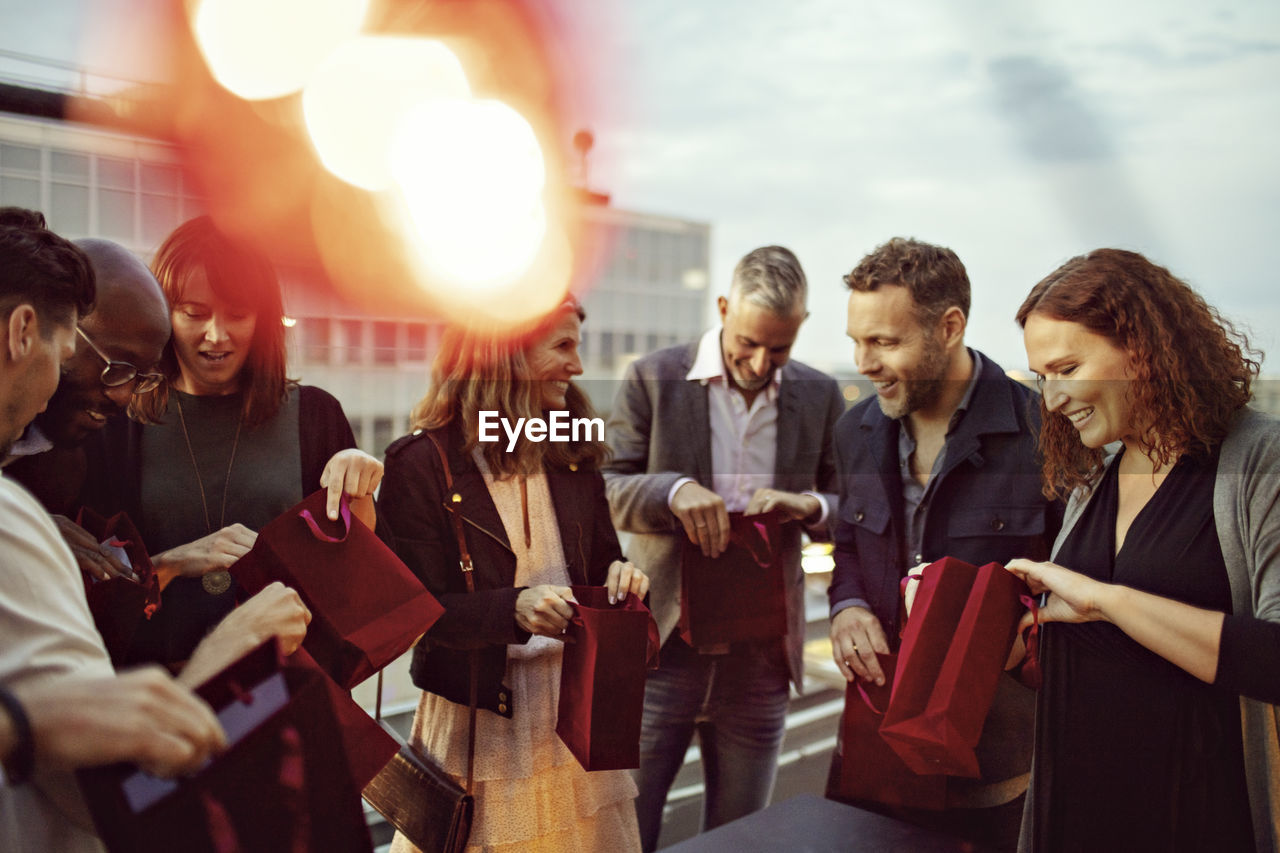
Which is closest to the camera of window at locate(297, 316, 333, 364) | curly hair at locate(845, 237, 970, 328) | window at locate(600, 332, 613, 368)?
curly hair at locate(845, 237, 970, 328)

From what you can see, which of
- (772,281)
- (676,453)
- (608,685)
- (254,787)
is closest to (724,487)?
(676,453)

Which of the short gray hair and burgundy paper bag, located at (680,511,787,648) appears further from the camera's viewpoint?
the short gray hair

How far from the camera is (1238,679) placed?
1.20m

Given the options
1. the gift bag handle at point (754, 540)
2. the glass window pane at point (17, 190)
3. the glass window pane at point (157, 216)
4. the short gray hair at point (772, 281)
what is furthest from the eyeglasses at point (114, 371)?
the short gray hair at point (772, 281)

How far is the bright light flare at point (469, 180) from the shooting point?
10.9ft

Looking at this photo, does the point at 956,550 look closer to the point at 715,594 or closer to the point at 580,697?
the point at 715,594

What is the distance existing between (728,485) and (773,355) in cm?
38

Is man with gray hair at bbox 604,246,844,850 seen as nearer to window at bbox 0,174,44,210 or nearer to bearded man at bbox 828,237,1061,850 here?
bearded man at bbox 828,237,1061,850

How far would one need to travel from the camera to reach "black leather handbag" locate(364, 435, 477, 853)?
4.69ft

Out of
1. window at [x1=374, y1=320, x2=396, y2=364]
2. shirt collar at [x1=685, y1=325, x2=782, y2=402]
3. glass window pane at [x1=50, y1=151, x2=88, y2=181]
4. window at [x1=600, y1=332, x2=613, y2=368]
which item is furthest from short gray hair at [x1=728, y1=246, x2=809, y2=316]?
window at [x1=600, y1=332, x2=613, y2=368]

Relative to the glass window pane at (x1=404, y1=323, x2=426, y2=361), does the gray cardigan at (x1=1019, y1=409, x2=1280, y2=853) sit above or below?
below

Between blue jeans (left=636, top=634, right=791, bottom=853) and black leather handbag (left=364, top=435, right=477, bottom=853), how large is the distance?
68cm

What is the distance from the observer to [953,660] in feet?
4.51

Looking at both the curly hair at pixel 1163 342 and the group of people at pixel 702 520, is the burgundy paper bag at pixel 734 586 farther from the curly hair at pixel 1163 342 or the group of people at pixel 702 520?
the curly hair at pixel 1163 342
